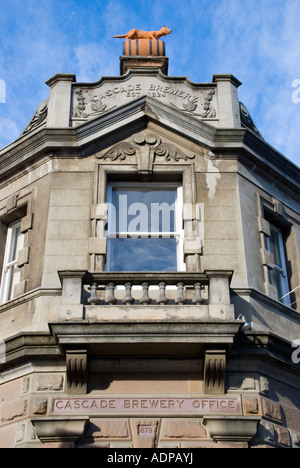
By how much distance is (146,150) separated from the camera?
13719mm

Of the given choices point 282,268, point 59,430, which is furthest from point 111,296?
point 282,268

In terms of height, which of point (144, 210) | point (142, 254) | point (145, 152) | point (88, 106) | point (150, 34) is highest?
point (150, 34)

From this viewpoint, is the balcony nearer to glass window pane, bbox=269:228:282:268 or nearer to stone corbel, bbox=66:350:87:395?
stone corbel, bbox=66:350:87:395

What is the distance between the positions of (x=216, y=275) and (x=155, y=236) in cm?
221

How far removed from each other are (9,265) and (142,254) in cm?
266

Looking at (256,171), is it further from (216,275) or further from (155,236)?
(216,275)

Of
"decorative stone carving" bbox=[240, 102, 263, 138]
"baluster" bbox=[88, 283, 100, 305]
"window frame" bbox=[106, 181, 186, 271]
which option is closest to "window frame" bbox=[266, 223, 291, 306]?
"window frame" bbox=[106, 181, 186, 271]

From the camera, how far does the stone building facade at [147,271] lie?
35.2 ft

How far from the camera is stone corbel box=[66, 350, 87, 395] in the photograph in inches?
425

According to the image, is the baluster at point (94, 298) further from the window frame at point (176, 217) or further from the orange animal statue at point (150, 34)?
the orange animal statue at point (150, 34)

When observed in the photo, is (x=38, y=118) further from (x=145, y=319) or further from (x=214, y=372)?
(x=214, y=372)

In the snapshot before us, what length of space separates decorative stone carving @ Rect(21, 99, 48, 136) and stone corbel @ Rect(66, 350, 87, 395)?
576cm

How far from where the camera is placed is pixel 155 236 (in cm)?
1325
